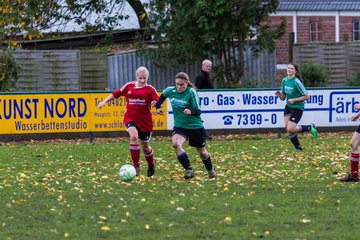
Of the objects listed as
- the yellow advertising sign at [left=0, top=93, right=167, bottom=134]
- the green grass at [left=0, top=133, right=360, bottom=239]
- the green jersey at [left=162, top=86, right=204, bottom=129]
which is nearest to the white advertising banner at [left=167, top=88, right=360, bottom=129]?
the yellow advertising sign at [left=0, top=93, right=167, bottom=134]

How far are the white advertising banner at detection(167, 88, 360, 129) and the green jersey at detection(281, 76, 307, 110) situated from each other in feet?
14.0

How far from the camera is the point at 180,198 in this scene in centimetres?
1123

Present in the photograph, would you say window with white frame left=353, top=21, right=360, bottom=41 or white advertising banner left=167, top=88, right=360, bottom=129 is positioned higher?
window with white frame left=353, top=21, right=360, bottom=41

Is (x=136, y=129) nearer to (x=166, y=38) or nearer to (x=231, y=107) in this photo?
(x=231, y=107)

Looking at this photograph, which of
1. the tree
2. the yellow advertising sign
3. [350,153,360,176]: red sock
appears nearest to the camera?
[350,153,360,176]: red sock

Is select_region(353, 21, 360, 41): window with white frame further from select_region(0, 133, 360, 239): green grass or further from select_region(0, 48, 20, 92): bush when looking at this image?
select_region(0, 133, 360, 239): green grass

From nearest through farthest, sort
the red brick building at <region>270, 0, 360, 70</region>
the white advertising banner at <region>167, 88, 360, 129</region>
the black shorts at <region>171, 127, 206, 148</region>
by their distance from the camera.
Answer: the black shorts at <region>171, 127, 206, 148</region>
the white advertising banner at <region>167, 88, 360, 129</region>
the red brick building at <region>270, 0, 360, 70</region>

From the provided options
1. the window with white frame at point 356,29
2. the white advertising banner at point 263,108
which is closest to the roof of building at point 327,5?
the window with white frame at point 356,29

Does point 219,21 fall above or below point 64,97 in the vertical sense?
above

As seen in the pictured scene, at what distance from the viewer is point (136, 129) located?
14.2 meters

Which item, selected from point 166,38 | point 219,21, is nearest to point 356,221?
point 219,21

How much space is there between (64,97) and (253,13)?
24.3 feet

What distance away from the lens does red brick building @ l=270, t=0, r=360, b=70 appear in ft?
143

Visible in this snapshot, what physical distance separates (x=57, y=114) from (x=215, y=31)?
655cm
